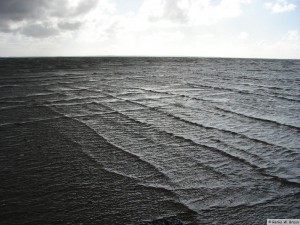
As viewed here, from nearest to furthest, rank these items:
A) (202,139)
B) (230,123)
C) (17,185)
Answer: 1. (17,185)
2. (202,139)
3. (230,123)

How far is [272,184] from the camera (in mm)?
5293

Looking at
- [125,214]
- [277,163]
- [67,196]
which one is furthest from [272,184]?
[67,196]

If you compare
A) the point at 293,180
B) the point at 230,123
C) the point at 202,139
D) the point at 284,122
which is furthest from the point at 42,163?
the point at 284,122

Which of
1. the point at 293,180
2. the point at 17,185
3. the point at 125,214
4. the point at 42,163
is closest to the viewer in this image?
the point at 125,214

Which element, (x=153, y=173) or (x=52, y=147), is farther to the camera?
(x=52, y=147)

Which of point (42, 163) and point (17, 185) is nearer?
point (17, 185)

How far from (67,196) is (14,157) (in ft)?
7.55

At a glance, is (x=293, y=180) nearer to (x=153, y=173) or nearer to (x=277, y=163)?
(x=277, y=163)

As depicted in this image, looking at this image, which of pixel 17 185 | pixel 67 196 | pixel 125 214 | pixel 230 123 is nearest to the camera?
pixel 125 214

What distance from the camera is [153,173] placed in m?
5.67

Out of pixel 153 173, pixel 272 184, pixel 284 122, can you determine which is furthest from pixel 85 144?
pixel 284 122

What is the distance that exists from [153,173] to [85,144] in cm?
237

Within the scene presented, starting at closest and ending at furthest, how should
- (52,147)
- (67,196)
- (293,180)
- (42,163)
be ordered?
1. (67,196)
2. (293,180)
3. (42,163)
4. (52,147)

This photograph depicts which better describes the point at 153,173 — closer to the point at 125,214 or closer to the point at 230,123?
the point at 125,214
